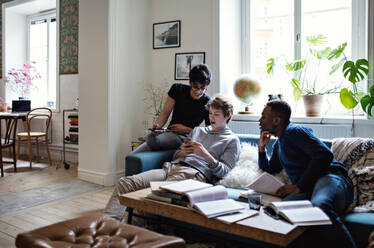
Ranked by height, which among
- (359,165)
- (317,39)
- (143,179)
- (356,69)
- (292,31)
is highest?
(292,31)

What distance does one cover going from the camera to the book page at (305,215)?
1565 mm

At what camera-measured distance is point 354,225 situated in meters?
1.85

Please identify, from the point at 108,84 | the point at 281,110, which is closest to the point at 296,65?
the point at 281,110

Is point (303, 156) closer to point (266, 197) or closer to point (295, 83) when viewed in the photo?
point (266, 197)

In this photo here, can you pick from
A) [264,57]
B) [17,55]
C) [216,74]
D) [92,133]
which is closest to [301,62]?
[264,57]

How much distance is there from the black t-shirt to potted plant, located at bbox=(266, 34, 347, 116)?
1.02 metres

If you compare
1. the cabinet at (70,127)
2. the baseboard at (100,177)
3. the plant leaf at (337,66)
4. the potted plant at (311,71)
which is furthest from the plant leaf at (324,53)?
the cabinet at (70,127)

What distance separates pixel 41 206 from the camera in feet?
10.9

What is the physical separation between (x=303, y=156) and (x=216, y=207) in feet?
2.39

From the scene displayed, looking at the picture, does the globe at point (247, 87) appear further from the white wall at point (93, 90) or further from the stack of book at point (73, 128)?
the stack of book at point (73, 128)

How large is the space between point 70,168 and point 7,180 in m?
0.89

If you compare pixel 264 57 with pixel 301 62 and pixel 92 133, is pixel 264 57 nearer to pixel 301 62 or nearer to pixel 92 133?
pixel 301 62

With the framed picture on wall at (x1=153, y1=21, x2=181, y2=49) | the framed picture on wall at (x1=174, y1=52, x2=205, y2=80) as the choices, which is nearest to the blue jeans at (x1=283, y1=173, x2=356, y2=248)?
the framed picture on wall at (x1=174, y1=52, x2=205, y2=80)

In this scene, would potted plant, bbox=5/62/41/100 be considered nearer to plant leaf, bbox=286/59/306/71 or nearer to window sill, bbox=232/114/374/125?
window sill, bbox=232/114/374/125
